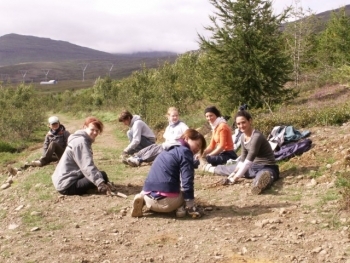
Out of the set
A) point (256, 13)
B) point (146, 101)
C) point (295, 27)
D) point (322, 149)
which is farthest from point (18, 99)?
point (322, 149)

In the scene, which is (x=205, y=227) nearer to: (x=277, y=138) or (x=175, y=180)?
(x=175, y=180)

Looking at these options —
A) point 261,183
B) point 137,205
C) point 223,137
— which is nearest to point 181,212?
point 137,205

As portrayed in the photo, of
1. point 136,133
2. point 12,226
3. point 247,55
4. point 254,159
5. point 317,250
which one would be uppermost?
point 247,55

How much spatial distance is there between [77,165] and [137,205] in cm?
171

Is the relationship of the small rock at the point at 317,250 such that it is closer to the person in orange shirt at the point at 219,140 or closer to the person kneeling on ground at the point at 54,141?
the person in orange shirt at the point at 219,140

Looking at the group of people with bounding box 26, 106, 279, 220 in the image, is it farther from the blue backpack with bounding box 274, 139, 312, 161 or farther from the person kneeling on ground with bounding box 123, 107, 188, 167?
the blue backpack with bounding box 274, 139, 312, 161

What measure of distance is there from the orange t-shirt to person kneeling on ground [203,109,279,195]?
1236 millimetres

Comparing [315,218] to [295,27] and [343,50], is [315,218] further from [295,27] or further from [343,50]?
[343,50]

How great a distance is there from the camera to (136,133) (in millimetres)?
9344

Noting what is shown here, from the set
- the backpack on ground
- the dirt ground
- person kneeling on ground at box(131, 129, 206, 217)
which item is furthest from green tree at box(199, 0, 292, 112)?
person kneeling on ground at box(131, 129, 206, 217)

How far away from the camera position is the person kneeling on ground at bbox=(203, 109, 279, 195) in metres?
6.44

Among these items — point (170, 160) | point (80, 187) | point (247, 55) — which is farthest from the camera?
point (247, 55)

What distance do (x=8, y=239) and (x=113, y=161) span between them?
5338mm

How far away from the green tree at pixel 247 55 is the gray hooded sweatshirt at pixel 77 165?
895 cm
